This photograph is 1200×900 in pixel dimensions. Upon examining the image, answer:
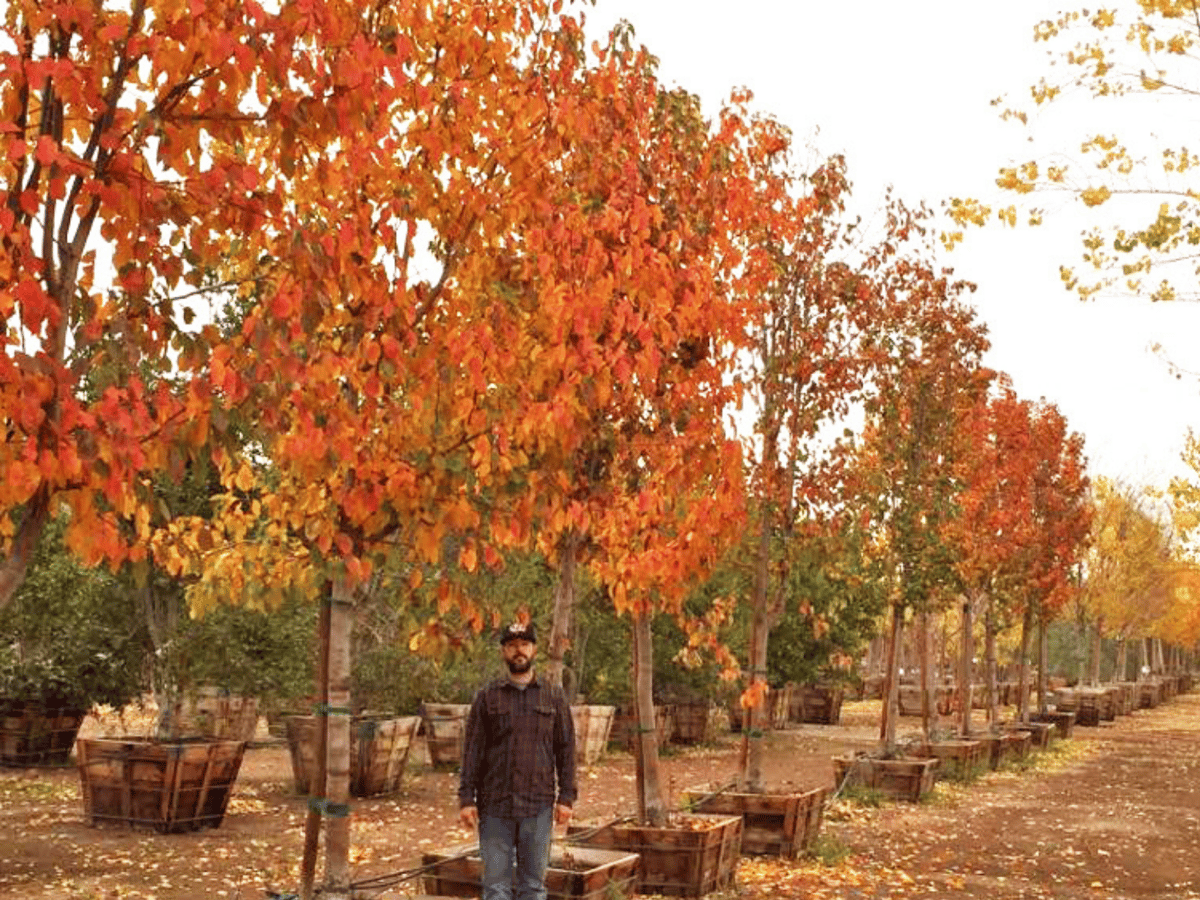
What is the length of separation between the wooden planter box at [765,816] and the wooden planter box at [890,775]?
18.8 feet

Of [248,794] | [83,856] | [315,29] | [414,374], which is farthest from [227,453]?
[248,794]

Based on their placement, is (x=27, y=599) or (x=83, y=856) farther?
(x=27, y=599)

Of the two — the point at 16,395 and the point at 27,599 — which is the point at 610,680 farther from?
the point at 16,395

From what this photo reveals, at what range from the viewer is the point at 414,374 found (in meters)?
7.27

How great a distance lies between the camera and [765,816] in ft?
46.0

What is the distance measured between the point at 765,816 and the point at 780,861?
18.2 inches

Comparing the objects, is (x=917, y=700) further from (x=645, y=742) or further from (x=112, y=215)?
(x=112, y=215)

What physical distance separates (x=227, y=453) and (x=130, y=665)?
55.3ft

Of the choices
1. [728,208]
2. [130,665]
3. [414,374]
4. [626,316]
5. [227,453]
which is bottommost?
[130,665]

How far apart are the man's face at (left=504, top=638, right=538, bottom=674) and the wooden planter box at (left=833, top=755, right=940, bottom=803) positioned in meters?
12.3

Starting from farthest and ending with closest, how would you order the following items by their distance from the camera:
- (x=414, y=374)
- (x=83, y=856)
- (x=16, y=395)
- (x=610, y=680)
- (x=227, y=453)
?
(x=610, y=680)
(x=83, y=856)
(x=414, y=374)
(x=227, y=453)
(x=16, y=395)

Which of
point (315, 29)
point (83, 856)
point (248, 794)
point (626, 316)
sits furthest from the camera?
point (248, 794)

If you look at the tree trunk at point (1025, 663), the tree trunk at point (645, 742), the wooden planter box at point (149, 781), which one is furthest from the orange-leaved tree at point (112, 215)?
the tree trunk at point (1025, 663)

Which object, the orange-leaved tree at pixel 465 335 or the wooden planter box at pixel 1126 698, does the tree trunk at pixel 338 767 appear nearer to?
the orange-leaved tree at pixel 465 335
